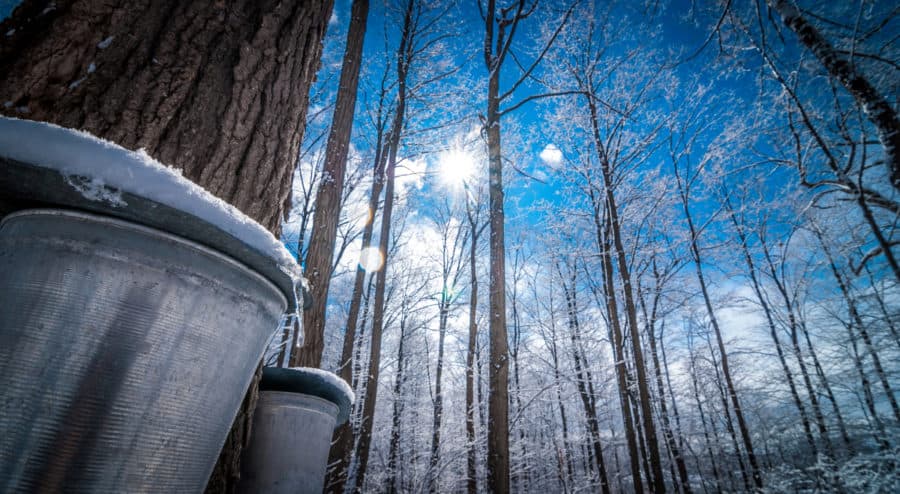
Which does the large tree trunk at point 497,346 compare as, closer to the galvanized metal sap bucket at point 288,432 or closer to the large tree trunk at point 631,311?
the galvanized metal sap bucket at point 288,432

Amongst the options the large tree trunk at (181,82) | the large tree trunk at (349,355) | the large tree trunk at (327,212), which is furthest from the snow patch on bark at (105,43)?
the large tree trunk at (349,355)

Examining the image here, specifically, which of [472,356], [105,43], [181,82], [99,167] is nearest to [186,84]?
[181,82]

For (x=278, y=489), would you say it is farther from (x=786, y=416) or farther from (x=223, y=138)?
(x=786, y=416)

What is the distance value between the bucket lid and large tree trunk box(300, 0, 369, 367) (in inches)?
94.7

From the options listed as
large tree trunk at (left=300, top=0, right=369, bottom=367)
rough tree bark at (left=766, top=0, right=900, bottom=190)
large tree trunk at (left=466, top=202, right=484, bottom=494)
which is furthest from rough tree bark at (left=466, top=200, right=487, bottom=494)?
rough tree bark at (left=766, top=0, right=900, bottom=190)

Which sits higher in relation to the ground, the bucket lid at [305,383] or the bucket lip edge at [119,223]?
the bucket lip edge at [119,223]

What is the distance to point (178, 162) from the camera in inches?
39.4

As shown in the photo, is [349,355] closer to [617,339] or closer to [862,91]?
[617,339]

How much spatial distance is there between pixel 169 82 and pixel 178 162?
249 millimetres

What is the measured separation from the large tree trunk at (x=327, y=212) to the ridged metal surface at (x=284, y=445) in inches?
96.0

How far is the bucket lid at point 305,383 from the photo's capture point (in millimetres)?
1771

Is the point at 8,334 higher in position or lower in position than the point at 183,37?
lower

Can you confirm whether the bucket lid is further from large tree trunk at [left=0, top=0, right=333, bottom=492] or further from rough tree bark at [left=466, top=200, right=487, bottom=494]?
rough tree bark at [left=466, top=200, right=487, bottom=494]

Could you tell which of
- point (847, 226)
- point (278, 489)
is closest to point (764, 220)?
point (847, 226)
